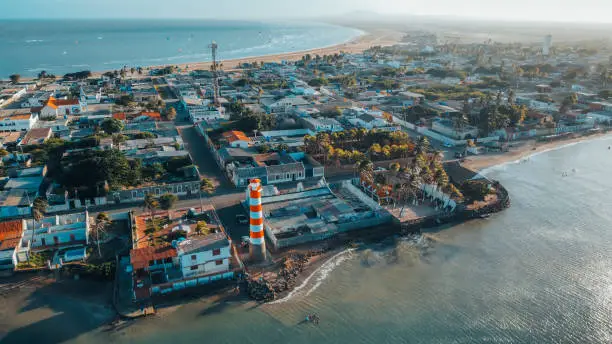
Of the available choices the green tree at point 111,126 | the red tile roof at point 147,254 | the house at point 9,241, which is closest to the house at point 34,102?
the green tree at point 111,126

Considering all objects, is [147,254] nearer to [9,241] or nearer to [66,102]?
[9,241]

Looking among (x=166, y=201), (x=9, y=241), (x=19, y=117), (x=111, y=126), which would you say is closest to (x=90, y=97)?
(x=19, y=117)

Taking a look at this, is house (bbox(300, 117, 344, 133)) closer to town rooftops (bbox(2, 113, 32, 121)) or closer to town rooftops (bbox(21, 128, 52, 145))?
town rooftops (bbox(21, 128, 52, 145))

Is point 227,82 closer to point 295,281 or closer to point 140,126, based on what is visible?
point 140,126

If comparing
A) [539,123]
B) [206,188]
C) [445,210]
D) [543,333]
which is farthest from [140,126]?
[539,123]

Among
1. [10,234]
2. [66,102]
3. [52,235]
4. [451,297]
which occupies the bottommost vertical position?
[451,297]

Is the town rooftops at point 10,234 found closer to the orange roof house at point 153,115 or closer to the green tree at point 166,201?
the green tree at point 166,201
